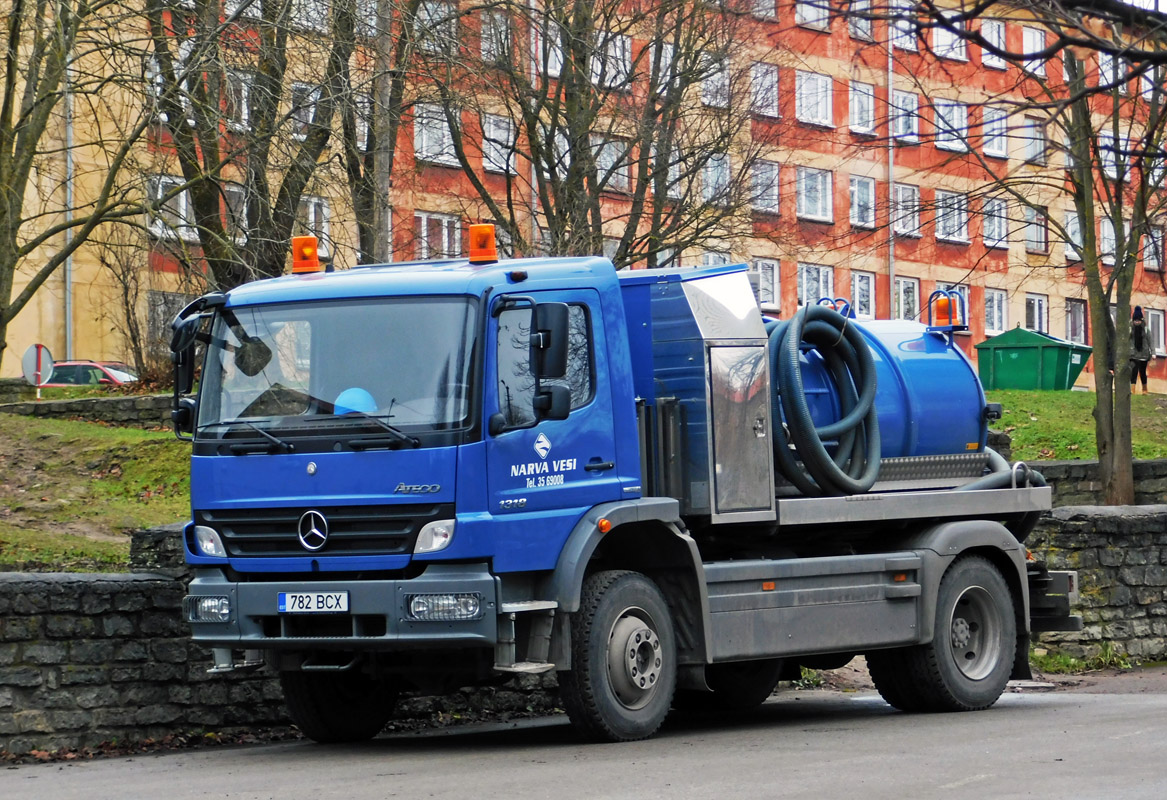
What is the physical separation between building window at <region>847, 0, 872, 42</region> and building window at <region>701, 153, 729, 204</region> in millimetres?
21833

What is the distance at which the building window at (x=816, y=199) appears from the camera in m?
50.0

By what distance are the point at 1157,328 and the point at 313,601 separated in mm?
54657

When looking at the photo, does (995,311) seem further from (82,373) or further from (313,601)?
(313,601)

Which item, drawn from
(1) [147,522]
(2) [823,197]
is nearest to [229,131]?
(1) [147,522]

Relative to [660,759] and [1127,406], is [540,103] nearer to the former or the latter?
[1127,406]

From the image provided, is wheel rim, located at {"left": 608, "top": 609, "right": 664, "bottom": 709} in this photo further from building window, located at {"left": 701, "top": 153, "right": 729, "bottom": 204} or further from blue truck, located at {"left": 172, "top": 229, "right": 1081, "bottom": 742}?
building window, located at {"left": 701, "top": 153, "right": 729, "bottom": 204}

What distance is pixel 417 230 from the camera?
93.0 feet

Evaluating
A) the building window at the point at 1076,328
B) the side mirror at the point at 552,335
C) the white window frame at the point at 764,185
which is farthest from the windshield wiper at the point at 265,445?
the building window at the point at 1076,328

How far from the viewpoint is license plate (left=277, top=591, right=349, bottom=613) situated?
33.1 feet

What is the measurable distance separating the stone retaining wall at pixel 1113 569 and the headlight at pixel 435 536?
328 inches

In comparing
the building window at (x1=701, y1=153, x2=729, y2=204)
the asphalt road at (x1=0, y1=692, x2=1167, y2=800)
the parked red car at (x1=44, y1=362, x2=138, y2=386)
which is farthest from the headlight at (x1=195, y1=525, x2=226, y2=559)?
the parked red car at (x1=44, y1=362, x2=138, y2=386)

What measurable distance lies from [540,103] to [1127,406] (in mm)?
9790

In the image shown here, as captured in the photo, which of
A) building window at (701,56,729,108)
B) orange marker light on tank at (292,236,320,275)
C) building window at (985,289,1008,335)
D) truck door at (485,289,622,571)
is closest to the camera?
truck door at (485,289,622,571)

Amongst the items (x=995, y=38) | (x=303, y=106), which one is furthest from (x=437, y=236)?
(x=995, y=38)
